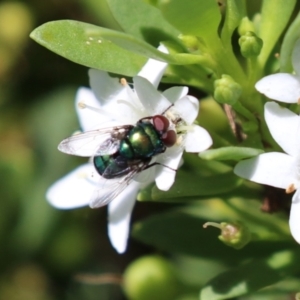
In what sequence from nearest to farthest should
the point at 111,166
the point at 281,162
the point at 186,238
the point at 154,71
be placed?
the point at 281,162 < the point at 154,71 < the point at 111,166 < the point at 186,238

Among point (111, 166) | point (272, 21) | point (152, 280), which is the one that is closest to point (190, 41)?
point (272, 21)

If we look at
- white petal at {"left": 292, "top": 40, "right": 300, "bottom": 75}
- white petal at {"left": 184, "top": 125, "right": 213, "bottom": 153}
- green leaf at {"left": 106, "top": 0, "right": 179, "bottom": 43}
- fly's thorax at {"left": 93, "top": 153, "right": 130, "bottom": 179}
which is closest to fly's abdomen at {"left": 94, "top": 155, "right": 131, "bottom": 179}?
fly's thorax at {"left": 93, "top": 153, "right": 130, "bottom": 179}

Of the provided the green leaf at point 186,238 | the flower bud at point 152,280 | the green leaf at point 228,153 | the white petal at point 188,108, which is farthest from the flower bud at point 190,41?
the flower bud at point 152,280

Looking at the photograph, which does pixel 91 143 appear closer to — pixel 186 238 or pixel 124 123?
pixel 124 123

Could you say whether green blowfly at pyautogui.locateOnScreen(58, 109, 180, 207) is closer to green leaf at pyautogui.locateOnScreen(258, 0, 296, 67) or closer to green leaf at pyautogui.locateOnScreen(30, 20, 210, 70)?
green leaf at pyautogui.locateOnScreen(30, 20, 210, 70)

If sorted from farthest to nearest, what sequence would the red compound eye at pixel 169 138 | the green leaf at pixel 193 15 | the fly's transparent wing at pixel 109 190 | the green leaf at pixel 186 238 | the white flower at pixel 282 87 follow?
the green leaf at pixel 186 238, the fly's transparent wing at pixel 109 190, the red compound eye at pixel 169 138, the white flower at pixel 282 87, the green leaf at pixel 193 15

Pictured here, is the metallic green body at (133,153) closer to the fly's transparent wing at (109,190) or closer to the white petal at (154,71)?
the fly's transparent wing at (109,190)
